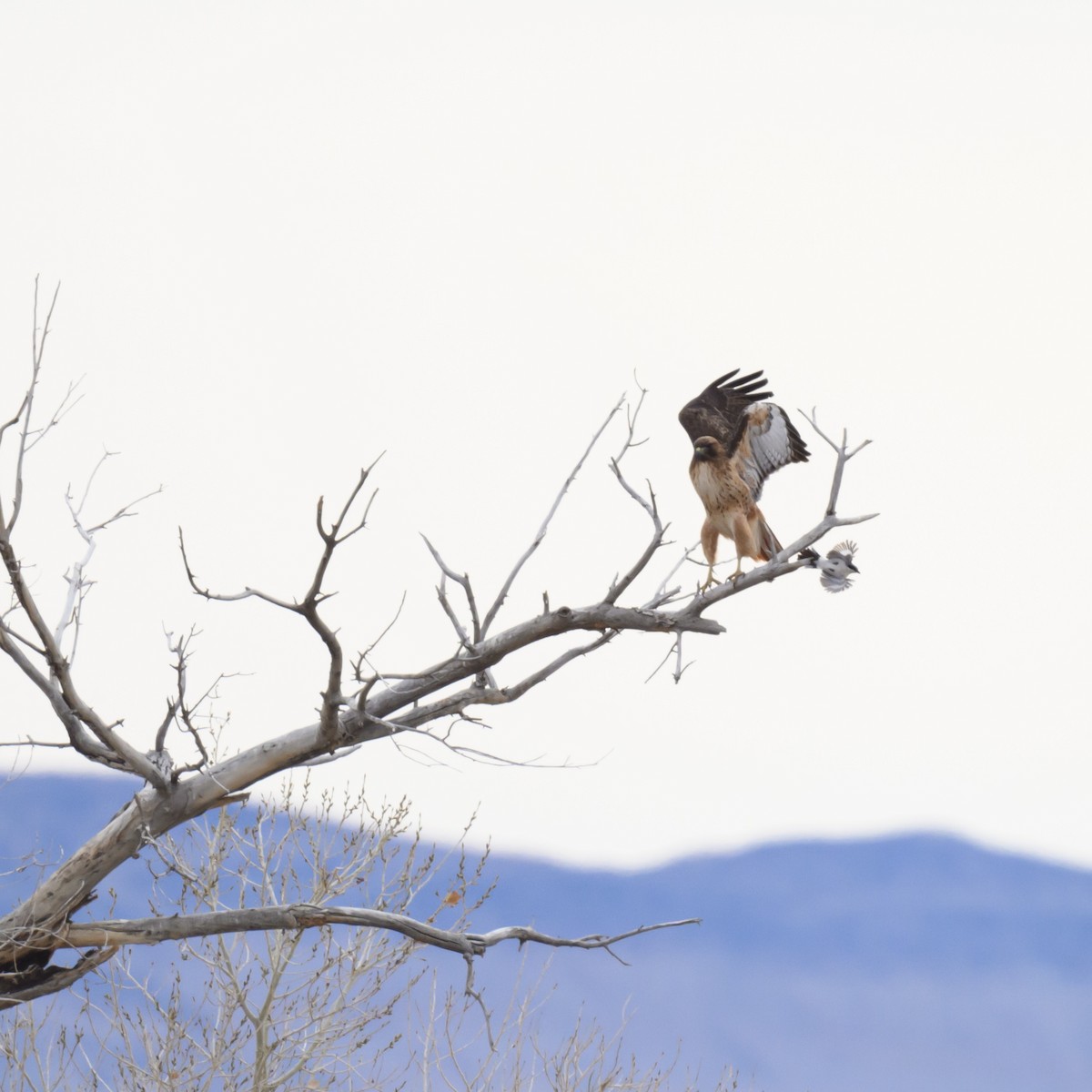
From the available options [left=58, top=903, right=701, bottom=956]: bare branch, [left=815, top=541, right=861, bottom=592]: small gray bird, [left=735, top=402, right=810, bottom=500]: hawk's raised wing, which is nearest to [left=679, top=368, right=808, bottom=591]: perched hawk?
[left=735, top=402, right=810, bottom=500]: hawk's raised wing

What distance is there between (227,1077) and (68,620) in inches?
119

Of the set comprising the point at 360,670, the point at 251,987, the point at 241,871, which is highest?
the point at 360,670

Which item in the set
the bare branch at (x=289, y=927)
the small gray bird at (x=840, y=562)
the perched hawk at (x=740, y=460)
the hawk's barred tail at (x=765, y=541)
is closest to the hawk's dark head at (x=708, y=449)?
the perched hawk at (x=740, y=460)

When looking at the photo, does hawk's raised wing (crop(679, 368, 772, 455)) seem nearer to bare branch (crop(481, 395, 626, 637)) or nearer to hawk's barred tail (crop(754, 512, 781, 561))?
hawk's barred tail (crop(754, 512, 781, 561))

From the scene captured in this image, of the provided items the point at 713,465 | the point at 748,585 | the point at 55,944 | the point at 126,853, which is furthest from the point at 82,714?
the point at 713,465

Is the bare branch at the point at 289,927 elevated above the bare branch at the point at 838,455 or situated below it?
below

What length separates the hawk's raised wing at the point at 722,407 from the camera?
20.3 ft

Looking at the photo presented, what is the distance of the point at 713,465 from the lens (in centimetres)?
596

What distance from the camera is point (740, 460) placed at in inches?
238

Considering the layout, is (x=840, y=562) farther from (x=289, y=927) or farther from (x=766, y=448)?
(x=289, y=927)

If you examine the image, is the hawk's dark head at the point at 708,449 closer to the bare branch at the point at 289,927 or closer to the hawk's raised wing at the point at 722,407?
the hawk's raised wing at the point at 722,407

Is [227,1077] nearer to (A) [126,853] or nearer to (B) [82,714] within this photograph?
(A) [126,853]

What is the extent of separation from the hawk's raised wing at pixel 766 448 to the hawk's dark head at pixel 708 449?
0.32 feet

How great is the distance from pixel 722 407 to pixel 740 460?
1.23 ft
